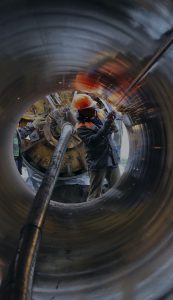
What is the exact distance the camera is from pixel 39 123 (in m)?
5.89

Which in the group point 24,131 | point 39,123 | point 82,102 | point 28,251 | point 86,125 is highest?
point 82,102

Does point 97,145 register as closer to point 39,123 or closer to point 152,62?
point 39,123

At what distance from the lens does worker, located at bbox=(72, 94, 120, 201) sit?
221 inches

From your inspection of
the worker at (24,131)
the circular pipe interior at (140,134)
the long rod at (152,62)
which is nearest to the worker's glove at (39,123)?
the worker at (24,131)

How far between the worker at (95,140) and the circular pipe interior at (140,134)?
6.61 feet

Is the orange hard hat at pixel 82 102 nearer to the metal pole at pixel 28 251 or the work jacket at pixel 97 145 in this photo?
the work jacket at pixel 97 145

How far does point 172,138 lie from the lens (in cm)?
258

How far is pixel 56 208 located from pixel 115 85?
1.40 metres

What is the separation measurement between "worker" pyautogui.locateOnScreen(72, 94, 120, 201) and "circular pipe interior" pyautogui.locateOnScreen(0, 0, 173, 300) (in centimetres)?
202

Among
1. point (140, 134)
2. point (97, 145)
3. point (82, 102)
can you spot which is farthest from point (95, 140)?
point (140, 134)

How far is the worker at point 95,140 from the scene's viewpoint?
5.63 meters

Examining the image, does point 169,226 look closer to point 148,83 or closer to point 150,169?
point 150,169

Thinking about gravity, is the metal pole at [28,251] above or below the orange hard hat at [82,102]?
below

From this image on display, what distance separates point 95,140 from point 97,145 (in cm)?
14
